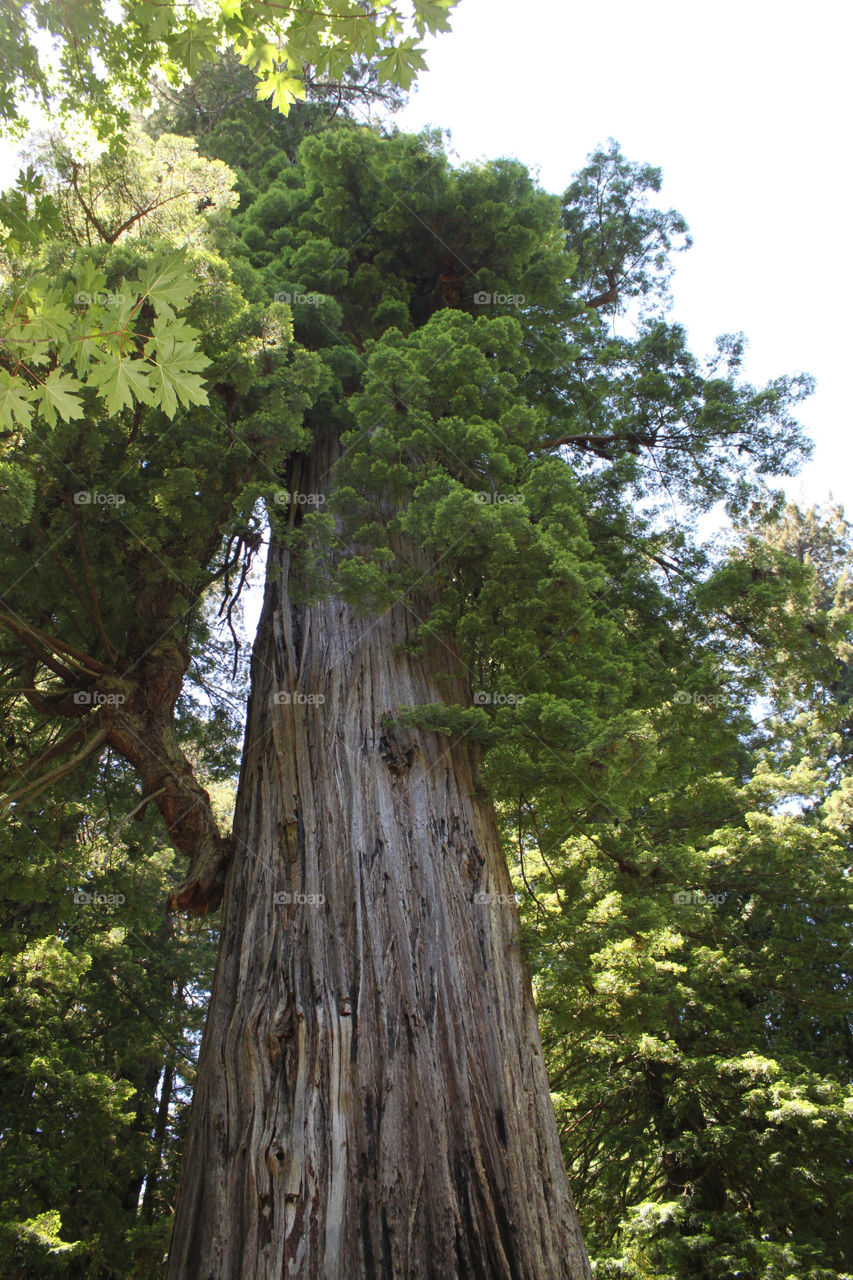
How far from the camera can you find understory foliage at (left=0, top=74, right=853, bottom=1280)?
4.17 m

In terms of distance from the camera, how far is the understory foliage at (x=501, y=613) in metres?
4.17

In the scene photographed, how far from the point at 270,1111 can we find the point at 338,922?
0.74 metres

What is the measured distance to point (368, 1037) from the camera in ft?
9.92

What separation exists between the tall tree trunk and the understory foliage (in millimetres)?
345

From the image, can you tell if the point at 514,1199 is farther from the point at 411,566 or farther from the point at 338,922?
the point at 411,566

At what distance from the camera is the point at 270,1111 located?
9.66 feet

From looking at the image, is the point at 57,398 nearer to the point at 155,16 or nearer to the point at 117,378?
the point at 117,378

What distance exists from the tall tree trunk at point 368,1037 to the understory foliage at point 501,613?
1.13ft

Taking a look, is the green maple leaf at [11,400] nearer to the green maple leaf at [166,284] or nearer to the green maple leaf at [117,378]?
the green maple leaf at [117,378]

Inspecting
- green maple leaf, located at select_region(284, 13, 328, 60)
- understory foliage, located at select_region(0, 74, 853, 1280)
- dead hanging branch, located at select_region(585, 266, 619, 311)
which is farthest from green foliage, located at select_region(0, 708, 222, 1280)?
dead hanging branch, located at select_region(585, 266, 619, 311)

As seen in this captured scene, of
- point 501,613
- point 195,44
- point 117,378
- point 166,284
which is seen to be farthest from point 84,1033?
point 195,44

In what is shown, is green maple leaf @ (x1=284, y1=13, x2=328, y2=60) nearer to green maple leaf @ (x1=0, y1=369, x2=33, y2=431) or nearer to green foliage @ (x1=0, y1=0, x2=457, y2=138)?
green foliage @ (x1=0, y1=0, x2=457, y2=138)

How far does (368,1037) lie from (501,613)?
2.12 m

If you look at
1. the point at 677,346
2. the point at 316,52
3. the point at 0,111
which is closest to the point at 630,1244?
the point at 677,346
